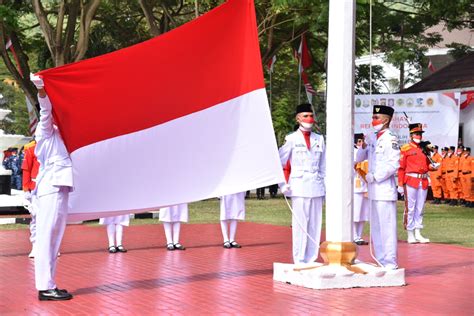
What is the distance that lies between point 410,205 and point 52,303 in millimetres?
8463

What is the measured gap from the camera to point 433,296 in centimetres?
1026

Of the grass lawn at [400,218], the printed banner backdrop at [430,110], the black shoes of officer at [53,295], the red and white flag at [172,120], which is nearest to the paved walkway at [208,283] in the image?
the black shoes of officer at [53,295]

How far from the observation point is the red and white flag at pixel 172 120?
10.5m

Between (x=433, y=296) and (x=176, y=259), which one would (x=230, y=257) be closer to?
(x=176, y=259)

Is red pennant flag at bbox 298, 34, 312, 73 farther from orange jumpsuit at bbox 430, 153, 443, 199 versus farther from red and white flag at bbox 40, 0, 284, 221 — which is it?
red and white flag at bbox 40, 0, 284, 221

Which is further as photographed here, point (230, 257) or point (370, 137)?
point (230, 257)

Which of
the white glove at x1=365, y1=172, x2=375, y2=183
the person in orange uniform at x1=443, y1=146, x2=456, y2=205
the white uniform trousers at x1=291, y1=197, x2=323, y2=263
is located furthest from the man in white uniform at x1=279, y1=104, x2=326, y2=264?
the person in orange uniform at x1=443, y1=146, x2=456, y2=205

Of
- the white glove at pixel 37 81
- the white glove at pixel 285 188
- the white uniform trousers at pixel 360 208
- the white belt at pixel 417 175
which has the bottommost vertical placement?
the white uniform trousers at pixel 360 208

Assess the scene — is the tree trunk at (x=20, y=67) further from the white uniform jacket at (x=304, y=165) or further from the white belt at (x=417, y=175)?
the white uniform jacket at (x=304, y=165)

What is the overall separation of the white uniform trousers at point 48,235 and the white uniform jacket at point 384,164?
3946mm

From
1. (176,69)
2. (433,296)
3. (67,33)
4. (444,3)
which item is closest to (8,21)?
(67,33)

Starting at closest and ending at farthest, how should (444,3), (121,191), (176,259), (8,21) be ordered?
(121,191)
(176,259)
(8,21)
(444,3)

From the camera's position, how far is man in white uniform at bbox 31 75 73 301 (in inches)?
391

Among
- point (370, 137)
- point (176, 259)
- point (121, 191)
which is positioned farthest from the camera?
point (176, 259)
